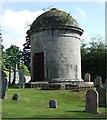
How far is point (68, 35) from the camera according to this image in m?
28.2

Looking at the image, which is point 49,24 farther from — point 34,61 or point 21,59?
point 21,59

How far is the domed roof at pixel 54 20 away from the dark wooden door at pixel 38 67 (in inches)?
111

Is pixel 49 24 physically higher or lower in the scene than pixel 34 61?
higher

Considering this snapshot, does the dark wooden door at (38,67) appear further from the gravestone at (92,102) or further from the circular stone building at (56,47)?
the gravestone at (92,102)

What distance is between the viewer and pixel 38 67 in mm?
28859

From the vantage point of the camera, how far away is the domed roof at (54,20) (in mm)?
27766

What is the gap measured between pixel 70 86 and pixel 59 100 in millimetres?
5987

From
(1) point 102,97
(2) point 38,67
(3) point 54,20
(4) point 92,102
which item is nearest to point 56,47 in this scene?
(3) point 54,20

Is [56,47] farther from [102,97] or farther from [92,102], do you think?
[92,102]

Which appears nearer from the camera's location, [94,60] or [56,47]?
[56,47]

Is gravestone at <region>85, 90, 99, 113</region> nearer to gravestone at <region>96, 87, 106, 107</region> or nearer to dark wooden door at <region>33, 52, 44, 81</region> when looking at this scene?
gravestone at <region>96, 87, 106, 107</region>

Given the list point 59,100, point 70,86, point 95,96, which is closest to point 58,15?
point 70,86

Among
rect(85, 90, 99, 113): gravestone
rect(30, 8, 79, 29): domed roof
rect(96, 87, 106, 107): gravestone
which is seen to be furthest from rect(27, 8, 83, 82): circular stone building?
rect(85, 90, 99, 113): gravestone

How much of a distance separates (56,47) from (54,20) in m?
2.54
